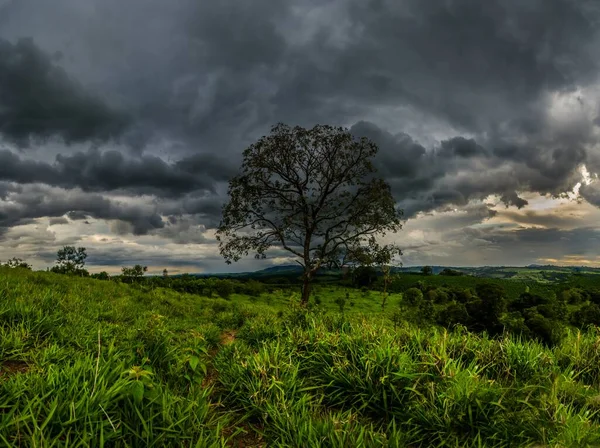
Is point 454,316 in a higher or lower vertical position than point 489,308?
lower

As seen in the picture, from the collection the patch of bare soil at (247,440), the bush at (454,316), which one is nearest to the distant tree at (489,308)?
the bush at (454,316)

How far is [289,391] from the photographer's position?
18.1 ft

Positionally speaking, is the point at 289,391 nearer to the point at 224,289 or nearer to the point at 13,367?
the point at 13,367

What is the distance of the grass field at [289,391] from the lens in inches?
152

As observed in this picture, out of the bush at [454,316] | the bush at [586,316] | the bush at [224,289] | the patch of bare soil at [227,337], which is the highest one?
the patch of bare soil at [227,337]

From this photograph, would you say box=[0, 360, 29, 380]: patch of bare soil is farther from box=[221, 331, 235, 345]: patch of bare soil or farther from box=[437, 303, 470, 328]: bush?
box=[437, 303, 470, 328]: bush

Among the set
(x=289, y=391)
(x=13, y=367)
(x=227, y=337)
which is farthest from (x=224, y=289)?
(x=289, y=391)

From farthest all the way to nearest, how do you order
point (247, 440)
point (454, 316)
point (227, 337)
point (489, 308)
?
point (489, 308) < point (454, 316) < point (227, 337) < point (247, 440)

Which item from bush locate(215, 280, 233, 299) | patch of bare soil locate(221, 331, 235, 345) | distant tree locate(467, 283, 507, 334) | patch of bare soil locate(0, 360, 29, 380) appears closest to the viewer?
patch of bare soil locate(0, 360, 29, 380)

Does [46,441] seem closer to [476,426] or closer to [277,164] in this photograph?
[476,426]

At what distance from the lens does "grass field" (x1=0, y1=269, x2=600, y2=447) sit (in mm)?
3852

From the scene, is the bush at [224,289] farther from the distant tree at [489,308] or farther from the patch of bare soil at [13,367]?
the patch of bare soil at [13,367]

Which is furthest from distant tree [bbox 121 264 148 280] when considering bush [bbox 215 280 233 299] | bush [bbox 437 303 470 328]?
bush [bbox 437 303 470 328]

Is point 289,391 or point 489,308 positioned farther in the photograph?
point 489,308
